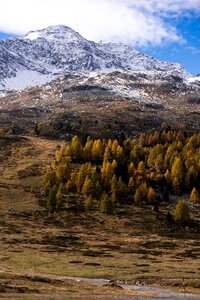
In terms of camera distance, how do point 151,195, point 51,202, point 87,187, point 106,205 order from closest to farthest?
point 106,205
point 51,202
point 151,195
point 87,187

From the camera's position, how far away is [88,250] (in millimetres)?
108562

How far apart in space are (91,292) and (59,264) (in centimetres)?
2779

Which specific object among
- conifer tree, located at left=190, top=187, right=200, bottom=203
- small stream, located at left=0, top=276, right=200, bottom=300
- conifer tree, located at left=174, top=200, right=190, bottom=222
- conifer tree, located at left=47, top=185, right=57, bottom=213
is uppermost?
small stream, located at left=0, top=276, right=200, bottom=300

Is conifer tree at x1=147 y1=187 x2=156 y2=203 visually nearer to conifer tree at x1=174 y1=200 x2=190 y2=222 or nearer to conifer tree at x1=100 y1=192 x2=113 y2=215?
conifer tree at x1=100 y1=192 x2=113 y2=215

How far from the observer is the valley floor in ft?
201

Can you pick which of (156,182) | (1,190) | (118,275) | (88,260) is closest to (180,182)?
(156,182)

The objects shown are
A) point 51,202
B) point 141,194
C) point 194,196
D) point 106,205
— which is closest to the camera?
point 106,205

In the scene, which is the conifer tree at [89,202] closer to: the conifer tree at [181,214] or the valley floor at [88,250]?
the valley floor at [88,250]

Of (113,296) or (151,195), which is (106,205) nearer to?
(151,195)

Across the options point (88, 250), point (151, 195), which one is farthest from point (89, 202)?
Result: point (88, 250)

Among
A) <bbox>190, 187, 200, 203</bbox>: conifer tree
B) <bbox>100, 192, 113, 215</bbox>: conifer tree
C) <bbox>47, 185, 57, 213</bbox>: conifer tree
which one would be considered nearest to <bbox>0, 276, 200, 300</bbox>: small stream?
<bbox>100, 192, 113, 215</bbox>: conifer tree

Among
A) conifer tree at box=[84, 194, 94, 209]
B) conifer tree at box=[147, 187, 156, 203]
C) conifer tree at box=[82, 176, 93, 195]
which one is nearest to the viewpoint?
conifer tree at box=[84, 194, 94, 209]

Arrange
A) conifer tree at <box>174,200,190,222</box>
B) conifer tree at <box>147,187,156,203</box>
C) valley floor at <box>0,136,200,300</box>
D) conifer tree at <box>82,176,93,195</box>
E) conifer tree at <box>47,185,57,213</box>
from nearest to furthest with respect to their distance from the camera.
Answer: valley floor at <box>0,136,200,300</box> → conifer tree at <box>174,200,190,222</box> → conifer tree at <box>47,185,57,213</box> → conifer tree at <box>147,187,156,203</box> → conifer tree at <box>82,176,93,195</box>

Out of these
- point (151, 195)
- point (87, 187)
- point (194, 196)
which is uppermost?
point (194, 196)
